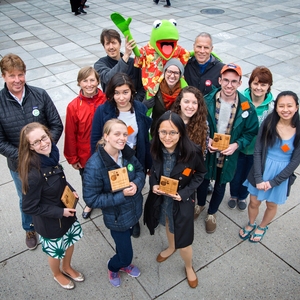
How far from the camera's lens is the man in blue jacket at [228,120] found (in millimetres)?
2969

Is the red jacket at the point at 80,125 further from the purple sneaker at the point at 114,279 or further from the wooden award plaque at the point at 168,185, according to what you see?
the purple sneaker at the point at 114,279

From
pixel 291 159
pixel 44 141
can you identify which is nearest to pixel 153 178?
pixel 44 141

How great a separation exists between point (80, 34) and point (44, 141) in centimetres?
858

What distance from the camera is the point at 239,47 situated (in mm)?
8570

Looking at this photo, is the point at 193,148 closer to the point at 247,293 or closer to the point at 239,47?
the point at 247,293

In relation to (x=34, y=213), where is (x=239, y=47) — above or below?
below

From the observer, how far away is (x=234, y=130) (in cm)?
312

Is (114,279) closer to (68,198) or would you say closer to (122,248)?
(122,248)

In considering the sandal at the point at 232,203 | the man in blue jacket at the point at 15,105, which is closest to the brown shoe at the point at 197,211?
the sandal at the point at 232,203

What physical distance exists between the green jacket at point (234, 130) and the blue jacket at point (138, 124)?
65 centimetres

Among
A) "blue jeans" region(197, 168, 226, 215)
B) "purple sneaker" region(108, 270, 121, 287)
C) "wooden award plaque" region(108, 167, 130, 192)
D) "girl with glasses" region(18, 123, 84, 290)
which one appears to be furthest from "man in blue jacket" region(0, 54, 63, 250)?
"blue jeans" region(197, 168, 226, 215)

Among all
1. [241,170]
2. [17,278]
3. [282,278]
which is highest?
[241,170]

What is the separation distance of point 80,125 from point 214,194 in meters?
1.71

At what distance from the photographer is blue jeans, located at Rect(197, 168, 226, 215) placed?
342 cm
